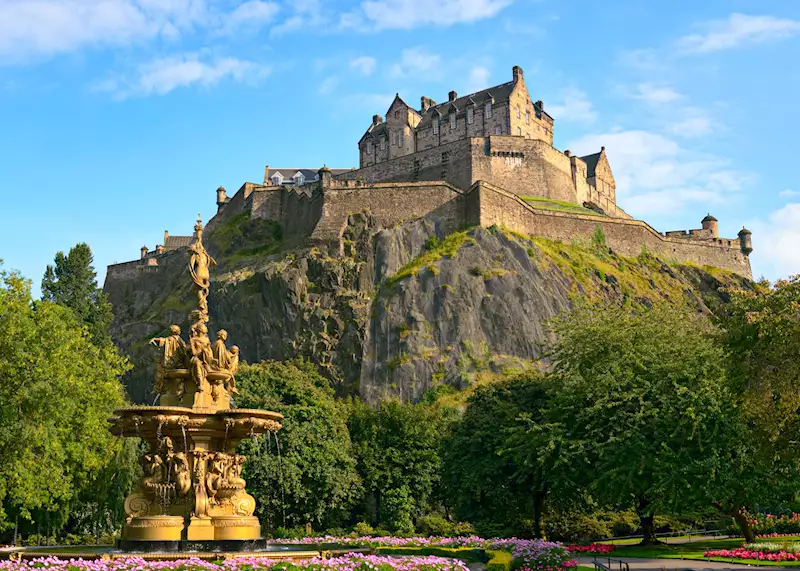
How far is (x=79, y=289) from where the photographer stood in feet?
196

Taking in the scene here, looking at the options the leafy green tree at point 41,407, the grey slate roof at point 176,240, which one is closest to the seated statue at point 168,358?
the leafy green tree at point 41,407

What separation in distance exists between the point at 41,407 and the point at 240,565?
60.3ft

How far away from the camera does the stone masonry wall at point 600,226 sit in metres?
79.2

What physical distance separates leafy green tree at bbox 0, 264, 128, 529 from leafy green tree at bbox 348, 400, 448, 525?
65.6ft

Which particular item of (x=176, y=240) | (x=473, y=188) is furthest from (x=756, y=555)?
(x=176, y=240)

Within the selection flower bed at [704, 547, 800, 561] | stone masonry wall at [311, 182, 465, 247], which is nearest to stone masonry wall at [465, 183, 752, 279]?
stone masonry wall at [311, 182, 465, 247]

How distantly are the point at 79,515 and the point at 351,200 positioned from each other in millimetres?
43916

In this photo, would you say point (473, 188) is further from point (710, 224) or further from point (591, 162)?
point (710, 224)

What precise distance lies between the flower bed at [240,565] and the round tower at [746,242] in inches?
3770

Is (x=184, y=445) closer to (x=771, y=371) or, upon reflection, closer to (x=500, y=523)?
(x=771, y=371)

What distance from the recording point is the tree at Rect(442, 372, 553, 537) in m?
38.5

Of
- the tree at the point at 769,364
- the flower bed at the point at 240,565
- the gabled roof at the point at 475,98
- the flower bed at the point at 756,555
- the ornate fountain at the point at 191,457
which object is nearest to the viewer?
the flower bed at the point at 240,565

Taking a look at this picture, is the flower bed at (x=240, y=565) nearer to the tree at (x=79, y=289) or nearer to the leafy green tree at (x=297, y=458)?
the leafy green tree at (x=297, y=458)

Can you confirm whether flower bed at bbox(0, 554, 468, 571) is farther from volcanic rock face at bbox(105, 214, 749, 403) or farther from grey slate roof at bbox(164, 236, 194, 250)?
grey slate roof at bbox(164, 236, 194, 250)
